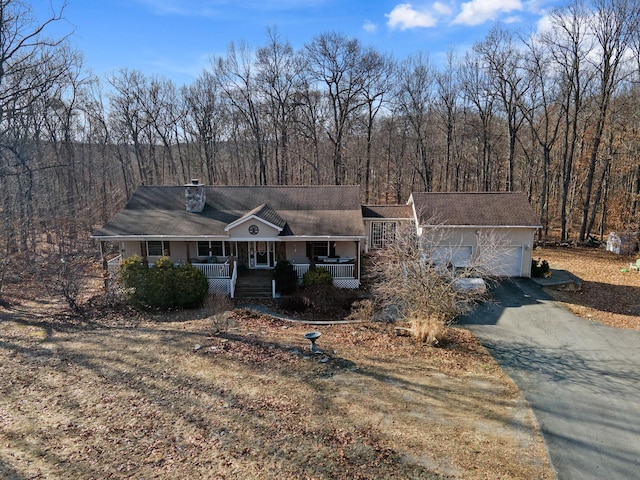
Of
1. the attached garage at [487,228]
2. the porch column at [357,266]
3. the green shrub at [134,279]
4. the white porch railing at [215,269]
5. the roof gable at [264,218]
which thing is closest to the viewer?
the green shrub at [134,279]

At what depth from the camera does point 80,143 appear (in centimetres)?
3984

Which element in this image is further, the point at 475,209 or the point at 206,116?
the point at 206,116

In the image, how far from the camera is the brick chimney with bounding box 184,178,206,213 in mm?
21250

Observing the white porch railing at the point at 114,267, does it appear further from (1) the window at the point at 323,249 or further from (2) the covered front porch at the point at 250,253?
(1) the window at the point at 323,249

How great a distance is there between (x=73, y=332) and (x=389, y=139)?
36521 mm

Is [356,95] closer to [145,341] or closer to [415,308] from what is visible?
[415,308]

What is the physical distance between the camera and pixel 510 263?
2078 centimetres

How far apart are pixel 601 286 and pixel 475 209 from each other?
7.20m

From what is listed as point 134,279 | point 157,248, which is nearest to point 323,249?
point 157,248

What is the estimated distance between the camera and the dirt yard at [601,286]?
51.8 feet

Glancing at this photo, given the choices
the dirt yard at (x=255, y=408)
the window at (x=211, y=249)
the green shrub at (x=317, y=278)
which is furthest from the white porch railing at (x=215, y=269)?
the dirt yard at (x=255, y=408)

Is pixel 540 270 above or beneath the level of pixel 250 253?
beneath

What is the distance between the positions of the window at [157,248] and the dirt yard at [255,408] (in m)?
7.06

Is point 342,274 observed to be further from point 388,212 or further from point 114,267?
point 114,267
